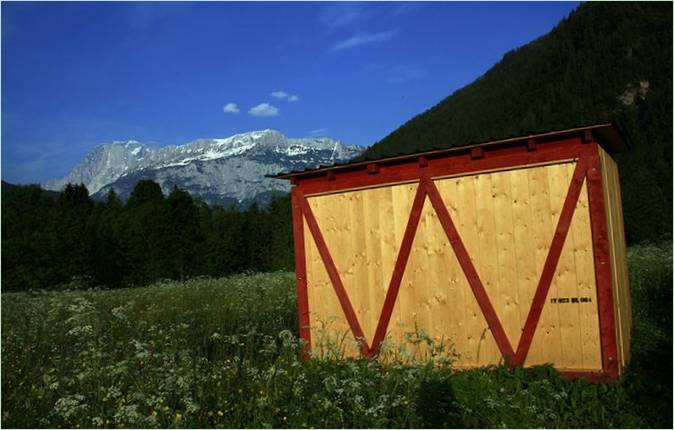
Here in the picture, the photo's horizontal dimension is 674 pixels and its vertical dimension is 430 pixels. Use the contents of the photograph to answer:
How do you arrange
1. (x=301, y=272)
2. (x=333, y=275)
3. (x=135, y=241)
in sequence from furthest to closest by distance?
1. (x=135, y=241)
2. (x=301, y=272)
3. (x=333, y=275)

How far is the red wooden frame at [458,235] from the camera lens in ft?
26.0

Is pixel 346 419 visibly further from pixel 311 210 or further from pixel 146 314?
pixel 146 314

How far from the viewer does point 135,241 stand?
4709 centimetres

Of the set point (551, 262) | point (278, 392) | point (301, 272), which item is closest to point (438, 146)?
point (301, 272)

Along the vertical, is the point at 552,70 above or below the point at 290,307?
above

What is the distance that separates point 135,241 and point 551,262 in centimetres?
4380

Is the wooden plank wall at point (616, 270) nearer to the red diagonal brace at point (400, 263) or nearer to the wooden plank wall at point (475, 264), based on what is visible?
the wooden plank wall at point (475, 264)

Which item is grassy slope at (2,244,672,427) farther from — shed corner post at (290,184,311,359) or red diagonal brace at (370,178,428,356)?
shed corner post at (290,184,311,359)

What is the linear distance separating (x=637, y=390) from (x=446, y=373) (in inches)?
97.0

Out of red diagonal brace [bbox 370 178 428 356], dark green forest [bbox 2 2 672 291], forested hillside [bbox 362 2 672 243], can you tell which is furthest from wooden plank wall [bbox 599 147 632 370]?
forested hillside [bbox 362 2 672 243]

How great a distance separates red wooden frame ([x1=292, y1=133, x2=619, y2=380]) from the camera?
7.93 metres

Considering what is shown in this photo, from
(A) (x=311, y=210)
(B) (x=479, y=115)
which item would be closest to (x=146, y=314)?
(A) (x=311, y=210)

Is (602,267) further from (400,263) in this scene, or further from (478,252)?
(400,263)

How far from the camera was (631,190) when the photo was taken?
48.6 metres
